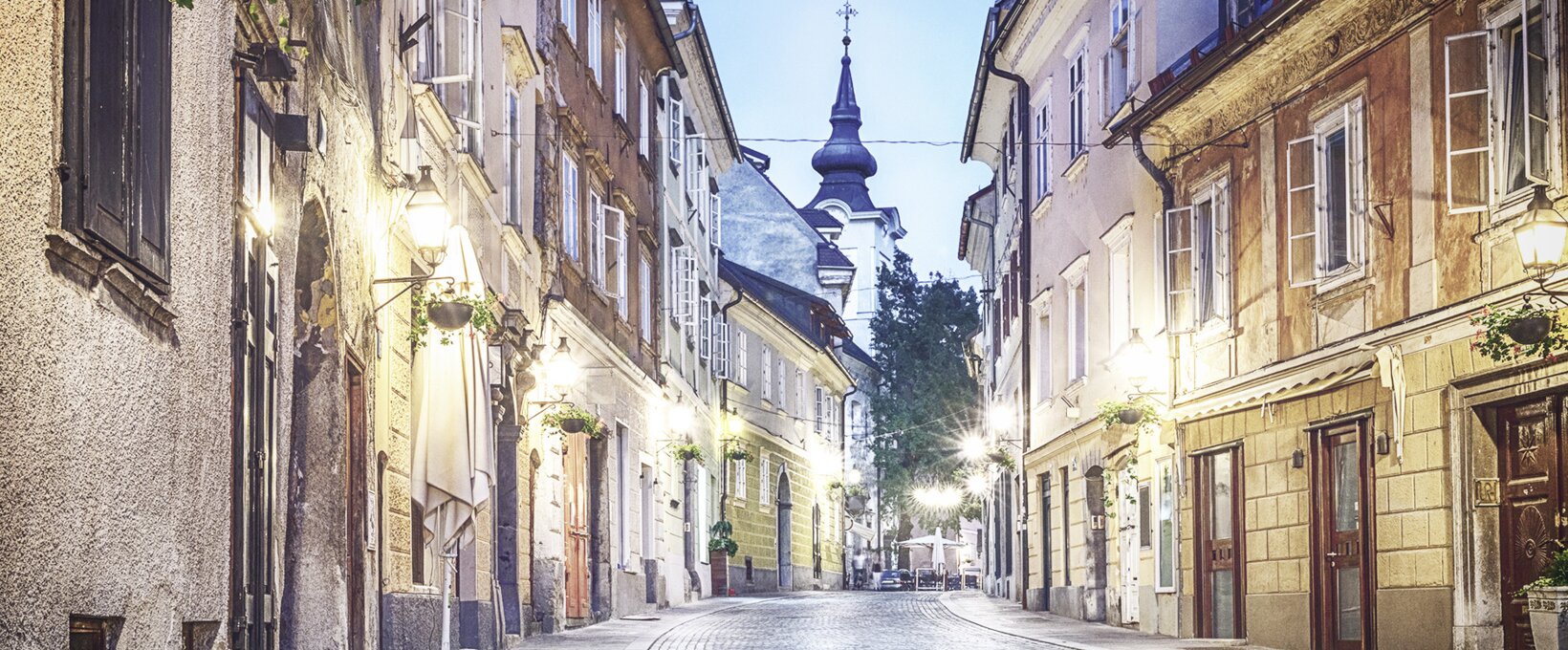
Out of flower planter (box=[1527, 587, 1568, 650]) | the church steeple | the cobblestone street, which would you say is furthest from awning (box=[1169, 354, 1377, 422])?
the church steeple

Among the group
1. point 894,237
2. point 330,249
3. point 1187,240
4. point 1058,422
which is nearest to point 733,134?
point 1058,422

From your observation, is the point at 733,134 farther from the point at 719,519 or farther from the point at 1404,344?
the point at 1404,344

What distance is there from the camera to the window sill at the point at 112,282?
18.7ft

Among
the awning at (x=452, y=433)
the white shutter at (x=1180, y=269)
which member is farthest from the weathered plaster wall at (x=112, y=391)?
the white shutter at (x=1180, y=269)

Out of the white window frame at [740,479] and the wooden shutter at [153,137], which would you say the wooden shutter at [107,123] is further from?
the white window frame at [740,479]

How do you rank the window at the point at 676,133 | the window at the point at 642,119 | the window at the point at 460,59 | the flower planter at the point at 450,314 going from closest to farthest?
the flower planter at the point at 450,314
the window at the point at 460,59
the window at the point at 642,119
the window at the point at 676,133

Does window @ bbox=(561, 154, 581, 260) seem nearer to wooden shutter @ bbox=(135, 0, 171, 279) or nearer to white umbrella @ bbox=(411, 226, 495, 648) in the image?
white umbrella @ bbox=(411, 226, 495, 648)

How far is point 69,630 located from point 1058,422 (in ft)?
78.8

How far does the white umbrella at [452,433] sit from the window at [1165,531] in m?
10.2

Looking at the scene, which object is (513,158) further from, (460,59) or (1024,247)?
(1024,247)

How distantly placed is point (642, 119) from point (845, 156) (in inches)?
2745

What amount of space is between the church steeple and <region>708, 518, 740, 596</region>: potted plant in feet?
176

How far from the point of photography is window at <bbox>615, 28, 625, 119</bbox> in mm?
27119

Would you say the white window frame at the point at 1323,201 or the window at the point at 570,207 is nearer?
the white window frame at the point at 1323,201
